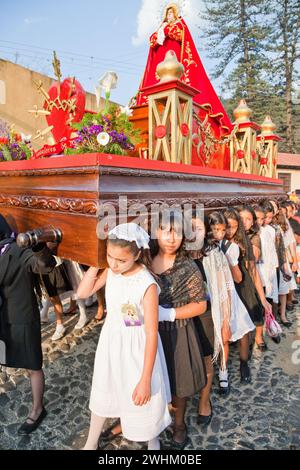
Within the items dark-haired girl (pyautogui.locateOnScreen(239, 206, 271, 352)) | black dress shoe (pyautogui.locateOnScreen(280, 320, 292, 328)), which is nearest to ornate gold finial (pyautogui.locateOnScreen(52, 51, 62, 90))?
dark-haired girl (pyautogui.locateOnScreen(239, 206, 271, 352))

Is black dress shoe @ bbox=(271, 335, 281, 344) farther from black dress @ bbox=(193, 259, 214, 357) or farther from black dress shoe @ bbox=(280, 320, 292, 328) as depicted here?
black dress @ bbox=(193, 259, 214, 357)

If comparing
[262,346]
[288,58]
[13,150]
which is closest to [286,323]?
[262,346]

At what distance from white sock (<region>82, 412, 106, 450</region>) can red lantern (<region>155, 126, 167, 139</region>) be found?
6.52 feet

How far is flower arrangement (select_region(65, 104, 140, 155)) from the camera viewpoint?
1.97m

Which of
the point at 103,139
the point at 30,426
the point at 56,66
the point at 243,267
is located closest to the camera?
the point at 103,139

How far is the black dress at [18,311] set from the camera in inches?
84.4

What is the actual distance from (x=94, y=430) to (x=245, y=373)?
1513mm

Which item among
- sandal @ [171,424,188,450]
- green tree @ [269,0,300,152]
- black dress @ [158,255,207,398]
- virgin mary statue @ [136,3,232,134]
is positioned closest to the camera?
black dress @ [158,255,207,398]

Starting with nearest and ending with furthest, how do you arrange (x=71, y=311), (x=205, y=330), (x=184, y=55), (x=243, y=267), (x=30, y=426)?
(x=30, y=426) → (x=205, y=330) → (x=243, y=267) → (x=71, y=311) → (x=184, y=55)

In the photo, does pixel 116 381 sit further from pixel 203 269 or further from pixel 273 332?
Result: pixel 273 332

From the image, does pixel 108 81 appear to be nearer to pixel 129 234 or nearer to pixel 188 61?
pixel 129 234

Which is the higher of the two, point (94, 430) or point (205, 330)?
point (205, 330)

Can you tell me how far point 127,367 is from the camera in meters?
1.81
